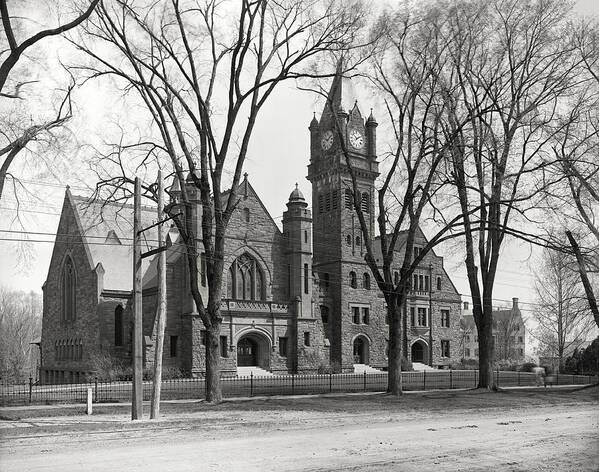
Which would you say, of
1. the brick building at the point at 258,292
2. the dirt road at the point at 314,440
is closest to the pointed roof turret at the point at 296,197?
the brick building at the point at 258,292

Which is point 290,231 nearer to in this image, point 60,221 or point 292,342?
point 292,342

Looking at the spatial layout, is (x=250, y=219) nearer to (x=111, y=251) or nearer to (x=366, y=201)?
(x=111, y=251)

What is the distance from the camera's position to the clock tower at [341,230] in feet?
194

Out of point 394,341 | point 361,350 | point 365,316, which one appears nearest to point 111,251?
point 365,316

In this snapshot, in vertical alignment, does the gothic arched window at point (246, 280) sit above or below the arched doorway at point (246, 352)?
above

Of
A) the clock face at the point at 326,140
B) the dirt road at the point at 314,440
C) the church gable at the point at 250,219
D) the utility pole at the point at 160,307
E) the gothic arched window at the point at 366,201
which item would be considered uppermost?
the clock face at the point at 326,140

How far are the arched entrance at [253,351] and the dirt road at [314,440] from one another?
2874 centimetres

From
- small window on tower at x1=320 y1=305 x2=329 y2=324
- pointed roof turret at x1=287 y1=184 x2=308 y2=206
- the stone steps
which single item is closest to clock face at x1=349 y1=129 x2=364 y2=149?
pointed roof turret at x1=287 y1=184 x2=308 y2=206

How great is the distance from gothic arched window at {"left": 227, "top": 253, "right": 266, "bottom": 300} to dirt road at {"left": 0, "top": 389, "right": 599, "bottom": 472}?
28.8 meters

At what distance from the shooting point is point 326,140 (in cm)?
6406

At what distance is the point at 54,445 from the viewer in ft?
45.0

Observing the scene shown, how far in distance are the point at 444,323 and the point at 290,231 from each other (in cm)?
2324

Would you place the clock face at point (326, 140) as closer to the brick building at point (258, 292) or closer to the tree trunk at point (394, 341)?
the brick building at point (258, 292)

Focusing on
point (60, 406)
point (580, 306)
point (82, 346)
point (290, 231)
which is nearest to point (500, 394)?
point (580, 306)
